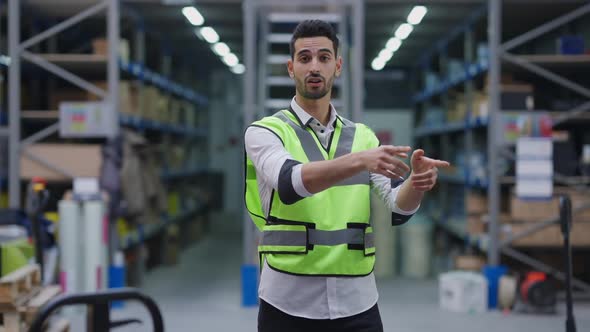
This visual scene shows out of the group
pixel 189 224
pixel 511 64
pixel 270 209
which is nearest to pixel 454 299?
pixel 511 64

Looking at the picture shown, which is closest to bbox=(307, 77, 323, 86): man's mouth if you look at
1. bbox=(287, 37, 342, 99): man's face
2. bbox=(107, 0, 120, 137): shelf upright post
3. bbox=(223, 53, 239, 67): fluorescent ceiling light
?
bbox=(287, 37, 342, 99): man's face

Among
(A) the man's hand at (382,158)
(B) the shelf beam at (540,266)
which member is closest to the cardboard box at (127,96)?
(B) the shelf beam at (540,266)

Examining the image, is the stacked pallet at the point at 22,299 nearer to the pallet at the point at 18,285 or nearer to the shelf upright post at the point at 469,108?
the pallet at the point at 18,285

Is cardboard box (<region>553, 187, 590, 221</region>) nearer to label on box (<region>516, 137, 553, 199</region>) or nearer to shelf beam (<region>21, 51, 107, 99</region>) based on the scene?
label on box (<region>516, 137, 553, 199</region>)

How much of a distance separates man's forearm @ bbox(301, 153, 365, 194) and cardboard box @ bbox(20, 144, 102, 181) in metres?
→ 4.84

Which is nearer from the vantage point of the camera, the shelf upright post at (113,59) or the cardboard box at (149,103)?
the shelf upright post at (113,59)

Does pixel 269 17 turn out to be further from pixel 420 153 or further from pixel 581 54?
pixel 420 153

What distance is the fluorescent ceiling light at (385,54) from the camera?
9.88 m

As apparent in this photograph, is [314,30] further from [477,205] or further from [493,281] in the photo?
[477,205]

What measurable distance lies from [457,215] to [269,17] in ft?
11.7

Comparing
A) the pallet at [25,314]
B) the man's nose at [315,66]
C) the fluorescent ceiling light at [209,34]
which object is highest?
the fluorescent ceiling light at [209,34]

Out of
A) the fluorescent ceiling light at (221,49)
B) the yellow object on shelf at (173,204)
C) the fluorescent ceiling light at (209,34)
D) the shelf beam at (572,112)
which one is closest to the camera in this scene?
the shelf beam at (572,112)

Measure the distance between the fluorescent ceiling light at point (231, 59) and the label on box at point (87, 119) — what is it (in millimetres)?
4607

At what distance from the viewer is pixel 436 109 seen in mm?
9406
